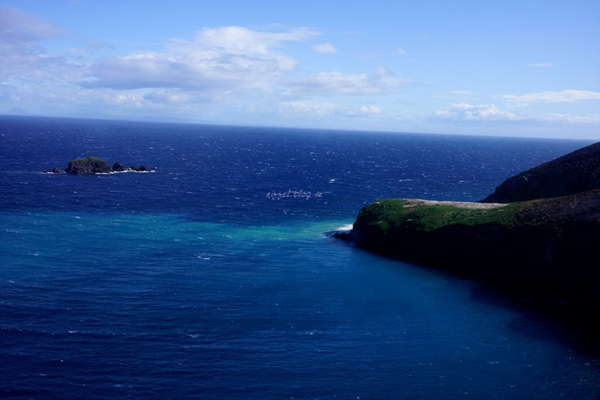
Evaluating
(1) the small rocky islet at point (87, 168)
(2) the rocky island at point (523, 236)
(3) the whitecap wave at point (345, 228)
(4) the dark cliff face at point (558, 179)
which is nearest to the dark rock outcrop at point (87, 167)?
(1) the small rocky islet at point (87, 168)

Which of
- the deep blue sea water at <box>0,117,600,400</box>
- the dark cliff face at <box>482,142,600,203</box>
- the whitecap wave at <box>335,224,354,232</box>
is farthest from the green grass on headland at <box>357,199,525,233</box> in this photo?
the dark cliff face at <box>482,142,600,203</box>

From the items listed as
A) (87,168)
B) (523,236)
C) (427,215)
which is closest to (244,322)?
(523,236)

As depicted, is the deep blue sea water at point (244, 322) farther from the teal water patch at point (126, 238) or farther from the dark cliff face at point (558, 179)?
the dark cliff face at point (558, 179)

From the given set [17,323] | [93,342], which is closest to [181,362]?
[93,342]

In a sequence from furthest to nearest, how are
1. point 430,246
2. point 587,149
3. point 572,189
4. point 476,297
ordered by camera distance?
point 587,149
point 572,189
point 430,246
point 476,297

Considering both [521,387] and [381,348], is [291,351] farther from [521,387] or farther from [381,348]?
[521,387]

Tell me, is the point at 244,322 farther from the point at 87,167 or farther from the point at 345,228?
the point at 87,167
